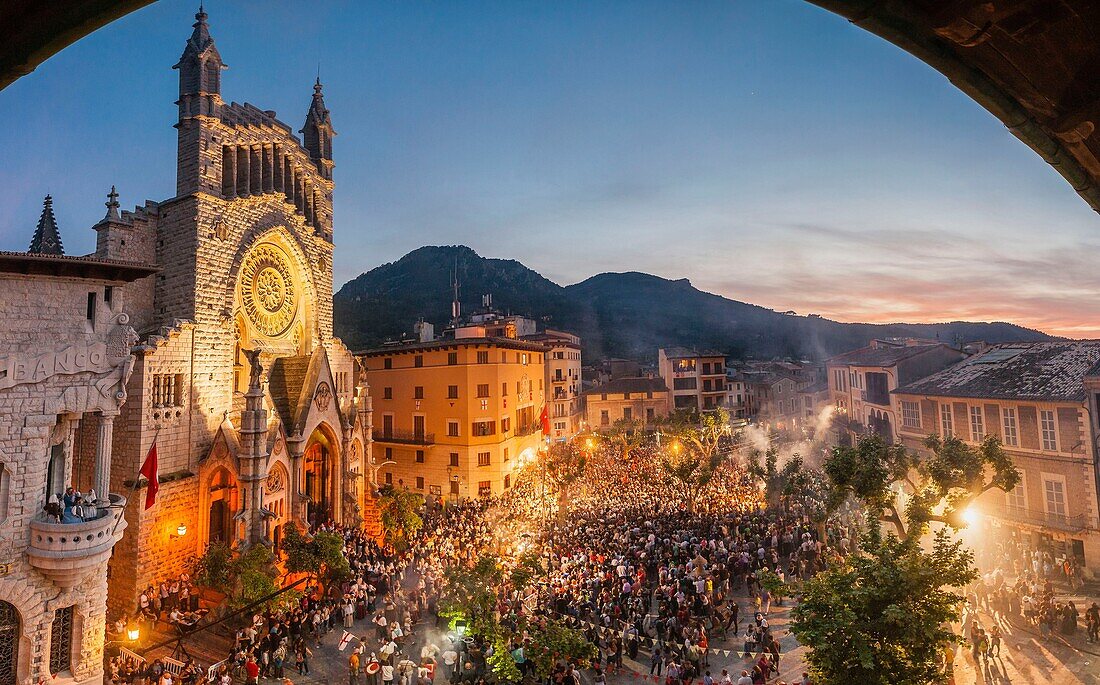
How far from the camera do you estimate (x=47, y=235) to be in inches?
1143

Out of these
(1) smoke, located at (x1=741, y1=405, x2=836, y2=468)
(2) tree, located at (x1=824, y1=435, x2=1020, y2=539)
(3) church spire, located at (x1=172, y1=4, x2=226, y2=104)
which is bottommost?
(1) smoke, located at (x1=741, y1=405, x2=836, y2=468)

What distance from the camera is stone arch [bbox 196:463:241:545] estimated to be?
2438 cm

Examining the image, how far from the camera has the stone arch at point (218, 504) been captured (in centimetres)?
2438

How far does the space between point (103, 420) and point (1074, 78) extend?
22.4 metres

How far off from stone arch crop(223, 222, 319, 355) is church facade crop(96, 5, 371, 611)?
0.08 m

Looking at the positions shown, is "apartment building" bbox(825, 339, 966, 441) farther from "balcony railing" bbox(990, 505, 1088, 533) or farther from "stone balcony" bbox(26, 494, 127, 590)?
"stone balcony" bbox(26, 494, 127, 590)

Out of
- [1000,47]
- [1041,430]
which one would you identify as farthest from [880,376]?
[1000,47]

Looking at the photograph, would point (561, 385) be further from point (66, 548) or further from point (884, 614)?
point (884, 614)

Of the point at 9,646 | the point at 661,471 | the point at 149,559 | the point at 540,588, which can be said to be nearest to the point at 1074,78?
the point at 540,588

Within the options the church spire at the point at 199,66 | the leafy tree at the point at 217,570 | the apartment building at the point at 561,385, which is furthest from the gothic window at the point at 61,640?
the apartment building at the point at 561,385

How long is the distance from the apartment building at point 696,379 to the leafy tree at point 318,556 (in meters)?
61.1

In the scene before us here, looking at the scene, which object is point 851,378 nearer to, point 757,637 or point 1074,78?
point 757,637

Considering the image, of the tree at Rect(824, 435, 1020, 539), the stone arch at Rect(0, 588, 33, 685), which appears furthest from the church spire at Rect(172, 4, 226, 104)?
the tree at Rect(824, 435, 1020, 539)

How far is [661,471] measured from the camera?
145ft
